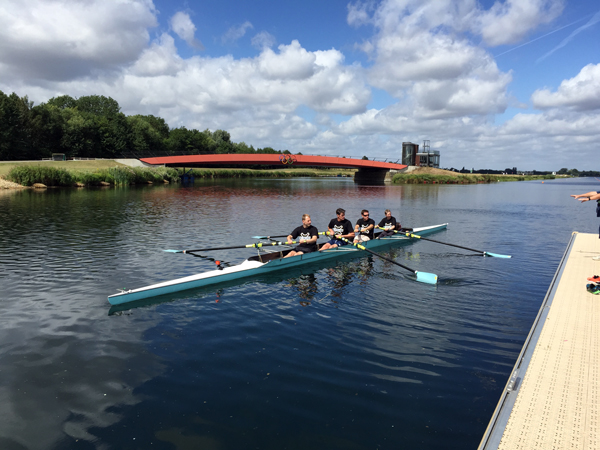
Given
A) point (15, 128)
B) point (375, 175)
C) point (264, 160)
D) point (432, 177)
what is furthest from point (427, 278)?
point (15, 128)

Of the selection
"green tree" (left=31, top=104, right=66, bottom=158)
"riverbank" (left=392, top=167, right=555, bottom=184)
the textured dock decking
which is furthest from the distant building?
the textured dock decking

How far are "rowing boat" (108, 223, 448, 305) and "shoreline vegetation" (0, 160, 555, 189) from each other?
154 feet

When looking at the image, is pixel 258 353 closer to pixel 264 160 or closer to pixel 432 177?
pixel 264 160

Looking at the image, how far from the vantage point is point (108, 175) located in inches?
2304

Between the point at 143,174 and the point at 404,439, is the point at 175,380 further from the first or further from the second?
the point at 143,174

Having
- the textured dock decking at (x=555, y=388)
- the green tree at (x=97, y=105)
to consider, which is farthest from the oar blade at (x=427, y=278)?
the green tree at (x=97, y=105)

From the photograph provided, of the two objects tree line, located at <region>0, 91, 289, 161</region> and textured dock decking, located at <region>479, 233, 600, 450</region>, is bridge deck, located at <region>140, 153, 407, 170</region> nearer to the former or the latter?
tree line, located at <region>0, 91, 289, 161</region>

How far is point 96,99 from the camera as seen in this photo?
406ft

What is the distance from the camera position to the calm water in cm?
542

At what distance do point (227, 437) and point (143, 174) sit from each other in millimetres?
66111

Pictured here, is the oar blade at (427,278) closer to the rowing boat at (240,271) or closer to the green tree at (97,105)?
the rowing boat at (240,271)

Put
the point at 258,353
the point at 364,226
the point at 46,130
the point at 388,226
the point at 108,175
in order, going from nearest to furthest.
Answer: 1. the point at 258,353
2. the point at 364,226
3. the point at 388,226
4. the point at 108,175
5. the point at 46,130

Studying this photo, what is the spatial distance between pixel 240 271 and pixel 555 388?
28.8ft

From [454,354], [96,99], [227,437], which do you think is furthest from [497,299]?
[96,99]
